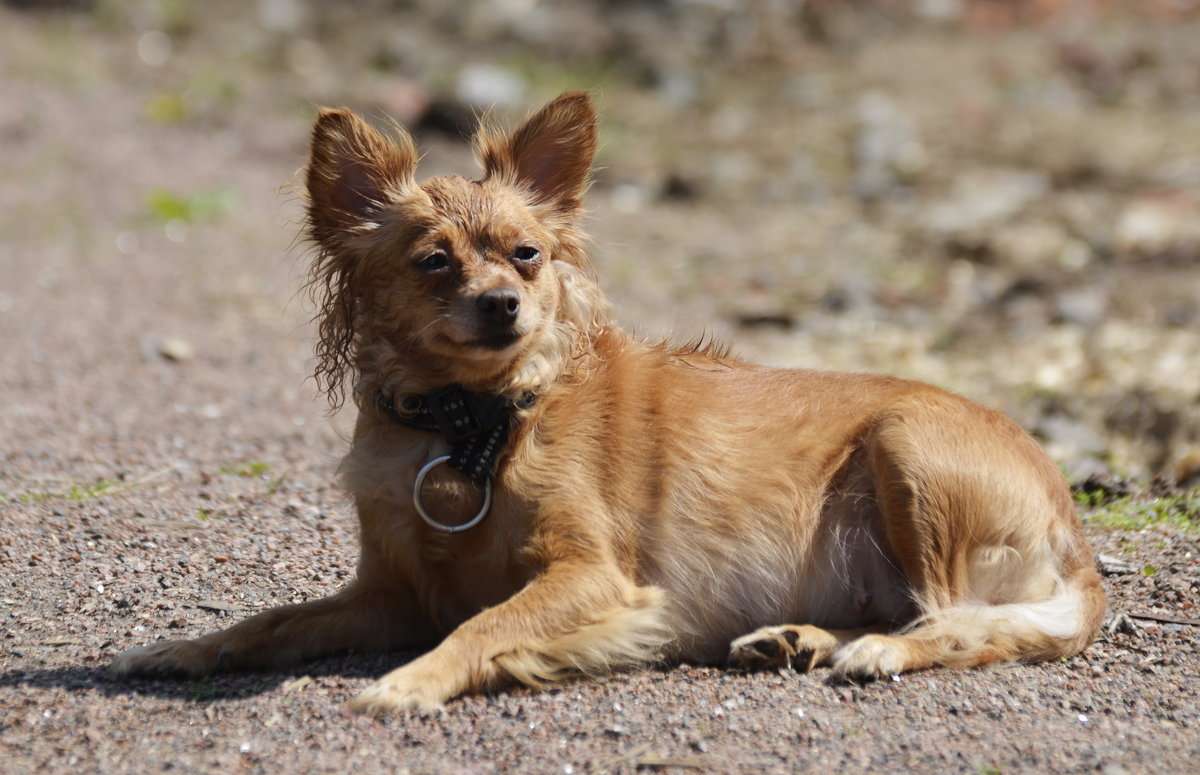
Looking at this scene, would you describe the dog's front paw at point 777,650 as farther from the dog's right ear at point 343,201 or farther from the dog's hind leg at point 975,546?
the dog's right ear at point 343,201

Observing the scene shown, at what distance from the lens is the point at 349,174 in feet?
13.1

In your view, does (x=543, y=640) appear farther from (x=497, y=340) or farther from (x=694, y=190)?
(x=694, y=190)

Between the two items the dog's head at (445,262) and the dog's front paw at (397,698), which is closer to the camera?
the dog's front paw at (397,698)

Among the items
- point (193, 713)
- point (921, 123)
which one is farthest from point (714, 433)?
point (921, 123)

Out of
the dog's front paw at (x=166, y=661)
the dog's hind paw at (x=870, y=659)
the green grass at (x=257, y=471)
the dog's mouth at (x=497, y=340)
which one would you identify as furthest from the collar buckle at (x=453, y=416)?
the green grass at (x=257, y=471)

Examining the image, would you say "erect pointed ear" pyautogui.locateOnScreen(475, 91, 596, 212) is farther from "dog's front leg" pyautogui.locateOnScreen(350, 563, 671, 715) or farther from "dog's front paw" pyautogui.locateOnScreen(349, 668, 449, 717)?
"dog's front paw" pyautogui.locateOnScreen(349, 668, 449, 717)

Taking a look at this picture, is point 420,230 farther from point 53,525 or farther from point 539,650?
point 53,525

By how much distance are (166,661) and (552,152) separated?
2.05 metres

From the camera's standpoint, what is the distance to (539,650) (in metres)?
3.43

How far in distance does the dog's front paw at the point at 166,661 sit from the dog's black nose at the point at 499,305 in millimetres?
1260

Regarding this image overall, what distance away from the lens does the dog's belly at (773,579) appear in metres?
3.81

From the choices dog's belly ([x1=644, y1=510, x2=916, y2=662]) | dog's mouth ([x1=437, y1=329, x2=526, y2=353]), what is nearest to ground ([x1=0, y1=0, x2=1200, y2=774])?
dog's belly ([x1=644, y1=510, x2=916, y2=662])

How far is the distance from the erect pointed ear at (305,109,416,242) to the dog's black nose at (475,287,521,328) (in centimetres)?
64

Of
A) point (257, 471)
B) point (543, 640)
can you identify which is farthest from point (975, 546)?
point (257, 471)
